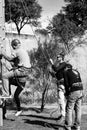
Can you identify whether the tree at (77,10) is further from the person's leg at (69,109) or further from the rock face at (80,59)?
the person's leg at (69,109)

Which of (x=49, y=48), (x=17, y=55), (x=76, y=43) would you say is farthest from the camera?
(x=76, y=43)

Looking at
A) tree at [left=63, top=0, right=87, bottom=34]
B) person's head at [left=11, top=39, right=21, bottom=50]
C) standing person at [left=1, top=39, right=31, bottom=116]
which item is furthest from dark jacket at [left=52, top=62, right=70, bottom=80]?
tree at [left=63, top=0, right=87, bottom=34]

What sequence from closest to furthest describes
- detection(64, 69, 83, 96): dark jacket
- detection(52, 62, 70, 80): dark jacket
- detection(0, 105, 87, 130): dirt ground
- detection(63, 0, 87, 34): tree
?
detection(64, 69, 83, 96): dark jacket < detection(52, 62, 70, 80): dark jacket < detection(0, 105, 87, 130): dirt ground < detection(63, 0, 87, 34): tree

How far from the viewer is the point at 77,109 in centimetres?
616

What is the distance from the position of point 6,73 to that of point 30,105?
307cm

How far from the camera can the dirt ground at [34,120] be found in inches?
265

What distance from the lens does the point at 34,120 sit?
750 centimetres

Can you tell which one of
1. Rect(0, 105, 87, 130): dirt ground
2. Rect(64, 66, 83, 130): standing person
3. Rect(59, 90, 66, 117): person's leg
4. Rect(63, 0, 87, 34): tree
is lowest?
Rect(0, 105, 87, 130): dirt ground

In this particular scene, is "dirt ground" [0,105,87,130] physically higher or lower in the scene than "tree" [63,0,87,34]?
lower

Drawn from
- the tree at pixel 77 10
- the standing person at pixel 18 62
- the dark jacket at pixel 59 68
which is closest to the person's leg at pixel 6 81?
the standing person at pixel 18 62

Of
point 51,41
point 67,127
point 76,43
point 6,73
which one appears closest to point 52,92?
point 51,41

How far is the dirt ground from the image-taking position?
674 centimetres

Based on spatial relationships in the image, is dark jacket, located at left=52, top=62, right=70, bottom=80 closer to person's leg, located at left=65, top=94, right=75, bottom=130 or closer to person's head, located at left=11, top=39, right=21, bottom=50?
person's leg, located at left=65, top=94, right=75, bottom=130

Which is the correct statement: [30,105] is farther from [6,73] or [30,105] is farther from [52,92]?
[6,73]
